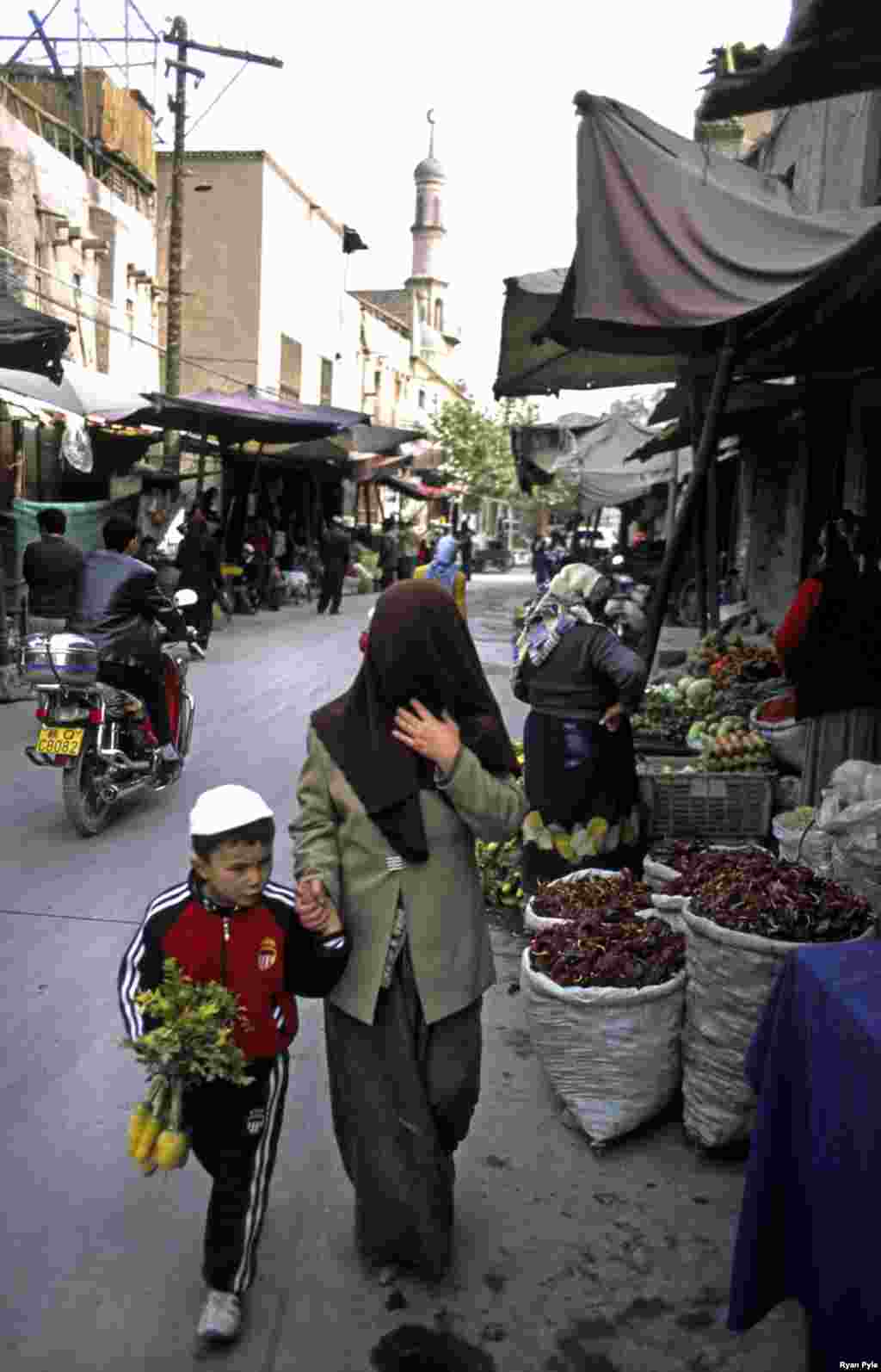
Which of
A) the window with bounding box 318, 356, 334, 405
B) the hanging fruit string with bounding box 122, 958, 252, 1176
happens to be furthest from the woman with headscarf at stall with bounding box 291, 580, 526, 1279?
the window with bounding box 318, 356, 334, 405

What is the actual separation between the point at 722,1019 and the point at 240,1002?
156 centimetres

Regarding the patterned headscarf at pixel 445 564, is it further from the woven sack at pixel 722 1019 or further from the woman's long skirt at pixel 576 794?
the woven sack at pixel 722 1019

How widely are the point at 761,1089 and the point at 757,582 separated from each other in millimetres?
11958

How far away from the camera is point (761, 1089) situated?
2641mm

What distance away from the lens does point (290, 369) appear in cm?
3456

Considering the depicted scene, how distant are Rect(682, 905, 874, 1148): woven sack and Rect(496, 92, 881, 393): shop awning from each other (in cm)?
230

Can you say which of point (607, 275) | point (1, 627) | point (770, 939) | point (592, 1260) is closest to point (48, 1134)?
point (592, 1260)

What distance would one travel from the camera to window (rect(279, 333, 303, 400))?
111ft

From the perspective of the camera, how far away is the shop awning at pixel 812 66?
308cm

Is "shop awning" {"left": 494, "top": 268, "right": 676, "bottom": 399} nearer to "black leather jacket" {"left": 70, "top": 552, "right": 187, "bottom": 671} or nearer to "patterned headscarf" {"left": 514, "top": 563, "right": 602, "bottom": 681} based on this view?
"patterned headscarf" {"left": 514, "top": 563, "right": 602, "bottom": 681}

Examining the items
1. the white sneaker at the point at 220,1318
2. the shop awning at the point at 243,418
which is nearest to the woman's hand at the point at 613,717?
the white sneaker at the point at 220,1318

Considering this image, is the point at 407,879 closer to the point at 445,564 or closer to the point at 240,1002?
the point at 240,1002

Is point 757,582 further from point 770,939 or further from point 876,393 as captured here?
point 770,939

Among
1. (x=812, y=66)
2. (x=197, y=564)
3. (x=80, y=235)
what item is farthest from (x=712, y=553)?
(x=80, y=235)
